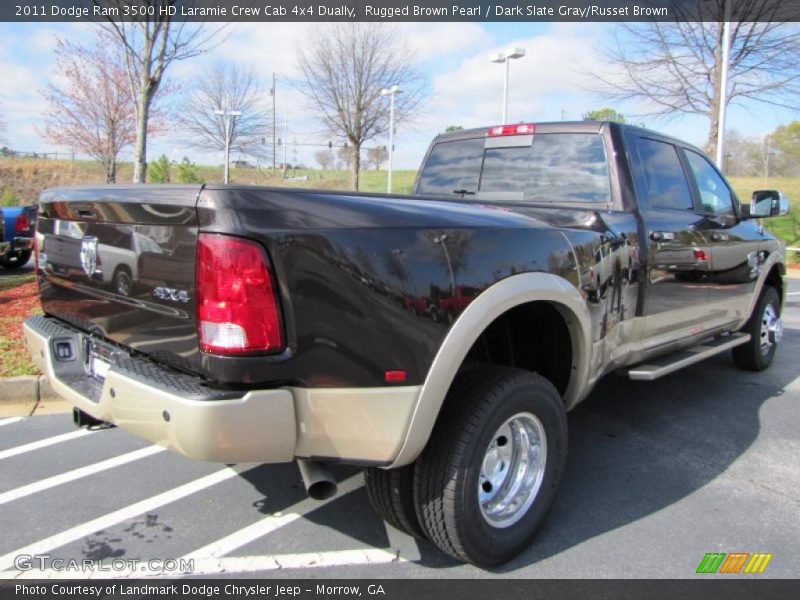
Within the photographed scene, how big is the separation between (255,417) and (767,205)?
15.1 ft

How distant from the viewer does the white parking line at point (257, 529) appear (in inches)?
106

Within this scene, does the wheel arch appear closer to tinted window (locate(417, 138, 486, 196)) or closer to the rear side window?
the rear side window

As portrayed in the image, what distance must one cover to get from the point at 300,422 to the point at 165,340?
582 millimetres

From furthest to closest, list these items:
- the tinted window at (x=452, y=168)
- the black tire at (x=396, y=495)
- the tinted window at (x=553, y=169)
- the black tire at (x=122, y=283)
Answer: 1. the tinted window at (x=452, y=168)
2. the tinted window at (x=553, y=169)
3. the black tire at (x=396, y=495)
4. the black tire at (x=122, y=283)

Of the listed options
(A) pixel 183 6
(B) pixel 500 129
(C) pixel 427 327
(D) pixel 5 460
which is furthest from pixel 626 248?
(A) pixel 183 6

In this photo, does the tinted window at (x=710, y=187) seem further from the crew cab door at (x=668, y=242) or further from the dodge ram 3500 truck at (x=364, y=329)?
the dodge ram 3500 truck at (x=364, y=329)

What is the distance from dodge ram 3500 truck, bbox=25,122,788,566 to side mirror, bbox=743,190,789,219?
1.83 m

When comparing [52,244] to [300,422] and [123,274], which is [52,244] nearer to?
[123,274]

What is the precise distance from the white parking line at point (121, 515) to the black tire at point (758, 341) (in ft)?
14.2

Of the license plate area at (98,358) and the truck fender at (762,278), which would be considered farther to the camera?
the truck fender at (762,278)

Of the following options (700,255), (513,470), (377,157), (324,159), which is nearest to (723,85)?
(700,255)

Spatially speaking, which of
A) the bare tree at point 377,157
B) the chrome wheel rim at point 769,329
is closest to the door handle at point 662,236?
the chrome wheel rim at point 769,329

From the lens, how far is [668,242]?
3.70 m

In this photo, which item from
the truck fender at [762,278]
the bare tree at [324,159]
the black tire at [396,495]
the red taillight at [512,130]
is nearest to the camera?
the black tire at [396,495]
